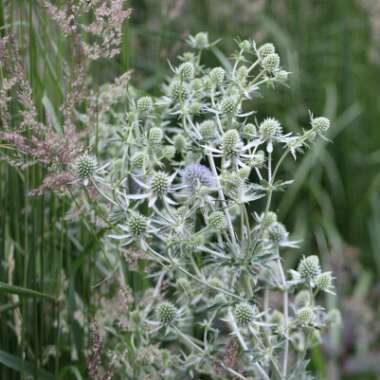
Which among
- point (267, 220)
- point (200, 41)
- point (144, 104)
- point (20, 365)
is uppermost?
point (200, 41)

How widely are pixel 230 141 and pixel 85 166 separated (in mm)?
246

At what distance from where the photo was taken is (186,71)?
1375 mm

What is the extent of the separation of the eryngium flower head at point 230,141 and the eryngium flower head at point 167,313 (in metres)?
0.31

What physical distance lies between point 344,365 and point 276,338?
108 centimetres

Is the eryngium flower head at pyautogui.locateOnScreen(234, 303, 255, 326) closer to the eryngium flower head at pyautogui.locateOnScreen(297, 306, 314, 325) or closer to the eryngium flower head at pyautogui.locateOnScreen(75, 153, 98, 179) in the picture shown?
the eryngium flower head at pyautogui.locateOnScreen(297, 306, 314, 325)

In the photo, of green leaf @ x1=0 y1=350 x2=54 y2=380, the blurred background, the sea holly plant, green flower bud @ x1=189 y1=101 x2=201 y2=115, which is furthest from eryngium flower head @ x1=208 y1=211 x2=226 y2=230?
the blurred background

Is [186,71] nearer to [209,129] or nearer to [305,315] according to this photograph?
[209,129]

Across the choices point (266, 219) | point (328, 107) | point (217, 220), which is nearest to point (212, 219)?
point (217, 220)

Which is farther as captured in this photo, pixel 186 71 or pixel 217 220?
pixel 186 71

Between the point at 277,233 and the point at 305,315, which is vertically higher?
the point at 277,233

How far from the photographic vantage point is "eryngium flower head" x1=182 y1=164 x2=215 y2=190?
1.29m

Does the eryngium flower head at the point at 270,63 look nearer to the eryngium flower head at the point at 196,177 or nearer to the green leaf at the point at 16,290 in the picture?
the eryngium flower head at the point at 196,177

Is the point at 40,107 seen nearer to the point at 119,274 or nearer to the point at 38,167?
the point at 38,167

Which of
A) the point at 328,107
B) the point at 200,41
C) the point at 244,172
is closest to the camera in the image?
the point at 244,172
